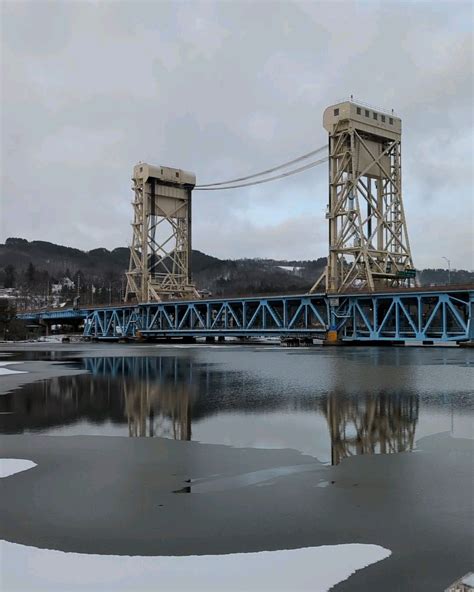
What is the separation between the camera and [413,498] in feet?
25.5

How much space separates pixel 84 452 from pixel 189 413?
491 cm

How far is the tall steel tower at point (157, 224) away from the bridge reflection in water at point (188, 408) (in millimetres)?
63444

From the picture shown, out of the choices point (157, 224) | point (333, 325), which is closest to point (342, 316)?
point (333, 325)

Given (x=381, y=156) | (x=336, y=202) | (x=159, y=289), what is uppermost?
(x=381, y=156)

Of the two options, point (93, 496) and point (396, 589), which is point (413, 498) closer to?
point (396, 589)

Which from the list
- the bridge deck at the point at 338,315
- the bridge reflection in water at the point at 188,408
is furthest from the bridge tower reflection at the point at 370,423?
the bridge deck at the point at 338,315

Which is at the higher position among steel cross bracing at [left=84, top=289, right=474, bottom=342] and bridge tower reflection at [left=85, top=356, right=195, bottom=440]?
steel cross bracing at [left=84, top=289, right=474, bottom=342]

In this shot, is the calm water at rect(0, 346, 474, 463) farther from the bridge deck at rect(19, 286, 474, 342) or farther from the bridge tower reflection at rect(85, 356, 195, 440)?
the bridge deck at rect(19, 286, 474, 342)

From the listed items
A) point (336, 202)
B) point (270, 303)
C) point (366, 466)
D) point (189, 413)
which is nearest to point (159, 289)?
point (270, 303)

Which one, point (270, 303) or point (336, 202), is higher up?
point (336, 202)

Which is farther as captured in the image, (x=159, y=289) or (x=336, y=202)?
(x=159, y=289)

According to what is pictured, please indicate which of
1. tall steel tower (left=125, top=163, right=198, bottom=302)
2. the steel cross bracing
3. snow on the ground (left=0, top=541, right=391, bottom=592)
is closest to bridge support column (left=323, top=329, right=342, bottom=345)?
the steel cross bracing

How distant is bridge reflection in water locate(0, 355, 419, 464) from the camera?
41.3ft

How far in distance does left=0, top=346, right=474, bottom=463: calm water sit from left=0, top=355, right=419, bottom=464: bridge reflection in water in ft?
0.09
